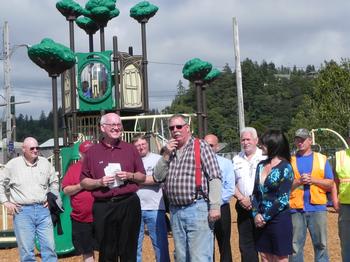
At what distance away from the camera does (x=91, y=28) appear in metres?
15.3

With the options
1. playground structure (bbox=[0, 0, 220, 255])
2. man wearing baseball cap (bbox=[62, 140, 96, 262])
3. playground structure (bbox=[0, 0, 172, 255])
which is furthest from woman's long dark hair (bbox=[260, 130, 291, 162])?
playground structure (bbox=[0, 0, 172, 255])

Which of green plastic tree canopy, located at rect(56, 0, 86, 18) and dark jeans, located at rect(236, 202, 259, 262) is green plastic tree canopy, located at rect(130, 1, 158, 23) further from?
dark jeans, located at rect(236, 202, 259, 262)

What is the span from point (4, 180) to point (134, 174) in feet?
6.88

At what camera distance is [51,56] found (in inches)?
400

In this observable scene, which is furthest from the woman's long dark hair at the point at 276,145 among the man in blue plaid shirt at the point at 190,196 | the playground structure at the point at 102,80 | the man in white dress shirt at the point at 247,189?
the playground structure at the point at 102,80

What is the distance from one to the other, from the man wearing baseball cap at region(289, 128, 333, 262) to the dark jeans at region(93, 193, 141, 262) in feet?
6.00

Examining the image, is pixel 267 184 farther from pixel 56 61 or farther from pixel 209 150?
pixel 56 61

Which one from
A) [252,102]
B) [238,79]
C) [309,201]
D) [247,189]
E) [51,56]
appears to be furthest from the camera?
[252,102]

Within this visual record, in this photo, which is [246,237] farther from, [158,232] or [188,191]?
[188,191]

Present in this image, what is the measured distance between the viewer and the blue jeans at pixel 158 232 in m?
7.07

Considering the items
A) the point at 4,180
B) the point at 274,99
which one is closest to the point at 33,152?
the point at 4,180

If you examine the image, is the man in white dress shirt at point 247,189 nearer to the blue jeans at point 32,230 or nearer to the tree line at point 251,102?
the blue jeans at point 32,230

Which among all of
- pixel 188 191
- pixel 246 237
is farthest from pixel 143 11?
pixel 188 191

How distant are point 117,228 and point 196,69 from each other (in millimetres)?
6083
